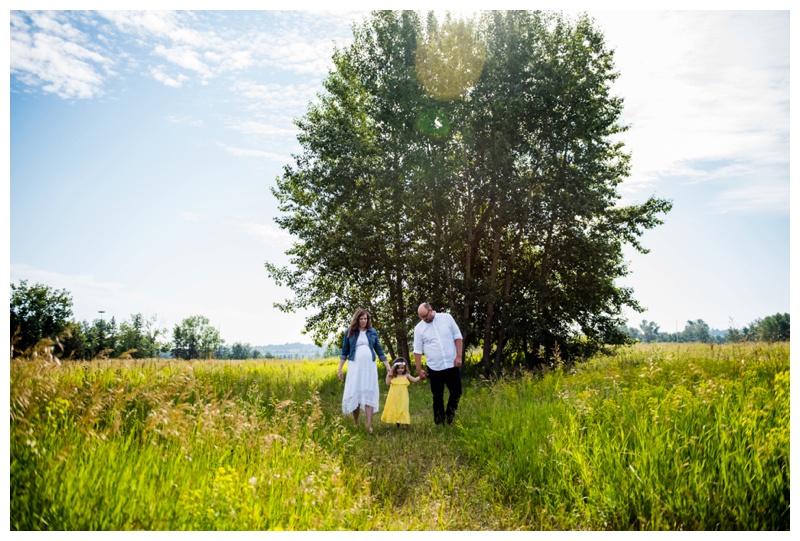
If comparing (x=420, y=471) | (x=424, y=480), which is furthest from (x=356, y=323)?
(x=424, y=480)

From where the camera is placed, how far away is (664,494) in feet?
14.2

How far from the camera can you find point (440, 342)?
923 cm

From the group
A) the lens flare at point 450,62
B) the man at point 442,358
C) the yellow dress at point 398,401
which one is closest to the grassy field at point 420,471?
the yellow dress at point 398,401

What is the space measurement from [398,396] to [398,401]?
97 millimetres

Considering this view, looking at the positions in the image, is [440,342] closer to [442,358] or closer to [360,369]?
[442,358]

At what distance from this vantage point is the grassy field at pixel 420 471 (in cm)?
366

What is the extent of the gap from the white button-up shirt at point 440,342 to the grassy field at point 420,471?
234 centimetres

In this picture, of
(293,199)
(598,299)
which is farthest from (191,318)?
(598,299)

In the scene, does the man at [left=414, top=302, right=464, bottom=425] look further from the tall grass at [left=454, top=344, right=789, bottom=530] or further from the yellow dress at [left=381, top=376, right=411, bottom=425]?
the tall grass at [left=454, top=344, right=789, bottom=530]
